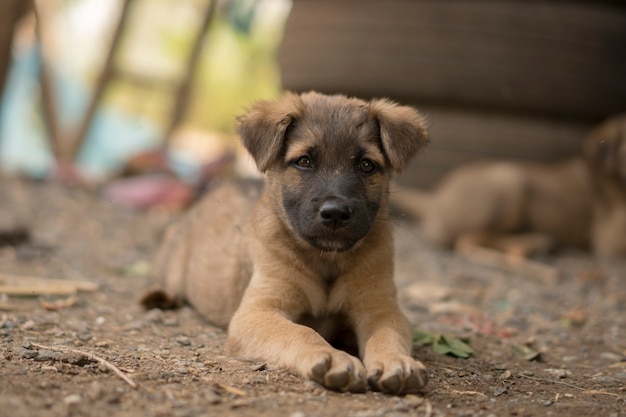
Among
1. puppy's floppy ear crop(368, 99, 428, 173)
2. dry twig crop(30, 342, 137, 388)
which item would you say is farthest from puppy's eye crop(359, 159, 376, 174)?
dry twig crop(30, 342, 137, 388)

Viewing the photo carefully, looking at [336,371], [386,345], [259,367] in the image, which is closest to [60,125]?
[259,367]

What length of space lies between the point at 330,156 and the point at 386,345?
1.04m

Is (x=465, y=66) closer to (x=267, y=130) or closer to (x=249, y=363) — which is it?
(x=267, y=130)

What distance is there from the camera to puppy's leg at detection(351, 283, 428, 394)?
3346 mm

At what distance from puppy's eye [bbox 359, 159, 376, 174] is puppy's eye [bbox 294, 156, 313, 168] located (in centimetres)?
27

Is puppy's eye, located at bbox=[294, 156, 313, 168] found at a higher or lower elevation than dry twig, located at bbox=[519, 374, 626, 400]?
higher

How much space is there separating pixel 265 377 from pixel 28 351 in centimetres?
111

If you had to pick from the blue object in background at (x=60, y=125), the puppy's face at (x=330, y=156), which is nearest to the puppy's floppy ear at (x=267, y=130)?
the puppy's face at (x=330, y=156)

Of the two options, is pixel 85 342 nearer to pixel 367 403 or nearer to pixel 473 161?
pixel 367 403

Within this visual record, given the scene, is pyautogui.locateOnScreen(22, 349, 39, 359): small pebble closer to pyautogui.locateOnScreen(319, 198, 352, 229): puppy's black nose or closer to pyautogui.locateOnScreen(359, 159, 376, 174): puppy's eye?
pyautogui.locateOnScreen(319, 198, 352, 229): puppy's black nose

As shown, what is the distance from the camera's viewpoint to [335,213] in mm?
3848

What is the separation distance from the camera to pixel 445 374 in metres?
3.89

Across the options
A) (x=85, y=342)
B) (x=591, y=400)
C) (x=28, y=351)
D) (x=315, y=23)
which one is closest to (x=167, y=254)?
(x=85, y=342)

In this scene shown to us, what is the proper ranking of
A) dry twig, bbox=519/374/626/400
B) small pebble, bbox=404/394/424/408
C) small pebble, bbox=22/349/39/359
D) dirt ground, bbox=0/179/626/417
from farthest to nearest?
dry twig, bbox=519/374/626/400 < small pebble, bbox=22/349/39/359 < small pebble, bbox=404/394/424/408 < dirt ground, bbox=0/179/626/417
